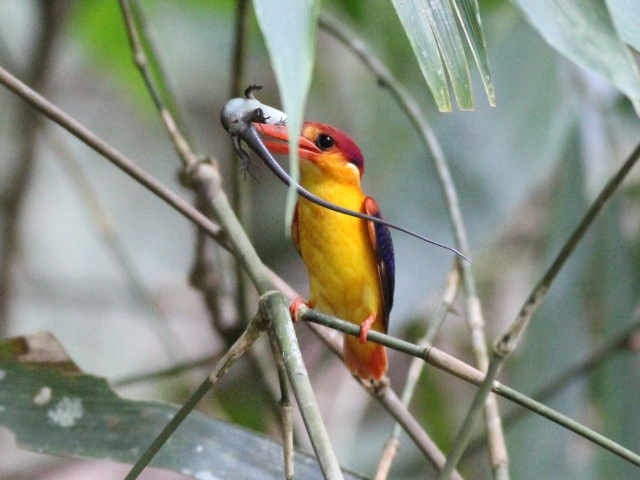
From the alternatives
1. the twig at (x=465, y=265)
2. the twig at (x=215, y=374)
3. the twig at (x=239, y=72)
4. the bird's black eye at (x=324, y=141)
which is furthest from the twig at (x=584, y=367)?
the twig at (x=215, y=374)

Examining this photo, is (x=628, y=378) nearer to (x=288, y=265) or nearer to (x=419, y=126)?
(x=419, y=126)

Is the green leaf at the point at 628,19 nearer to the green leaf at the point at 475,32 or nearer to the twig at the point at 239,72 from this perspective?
the green leaf at the point at 475,32

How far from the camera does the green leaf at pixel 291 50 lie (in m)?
0.68

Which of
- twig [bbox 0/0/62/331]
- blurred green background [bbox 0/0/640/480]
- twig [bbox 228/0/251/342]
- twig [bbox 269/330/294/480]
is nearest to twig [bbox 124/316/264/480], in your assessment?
twig [bbox 269/330/294/480]

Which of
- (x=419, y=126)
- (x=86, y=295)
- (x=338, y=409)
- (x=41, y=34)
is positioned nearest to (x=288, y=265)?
(x=338, y=409)

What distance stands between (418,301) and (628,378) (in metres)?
0.57

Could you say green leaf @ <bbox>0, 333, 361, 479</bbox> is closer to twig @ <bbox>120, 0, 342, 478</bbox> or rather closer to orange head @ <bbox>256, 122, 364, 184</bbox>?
twig @ <bbox>120, 0, 342, 478</bbox>

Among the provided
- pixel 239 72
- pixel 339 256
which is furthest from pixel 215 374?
pixel 239 72

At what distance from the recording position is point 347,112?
128 inches

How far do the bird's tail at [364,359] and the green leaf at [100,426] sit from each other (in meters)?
0.22

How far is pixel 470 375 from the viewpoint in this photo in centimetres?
92

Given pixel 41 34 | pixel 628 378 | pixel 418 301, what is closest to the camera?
pixel 418 301

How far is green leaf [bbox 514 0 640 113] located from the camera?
76cm

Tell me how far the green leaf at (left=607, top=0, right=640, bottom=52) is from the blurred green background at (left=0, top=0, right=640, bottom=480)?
3.10ft
